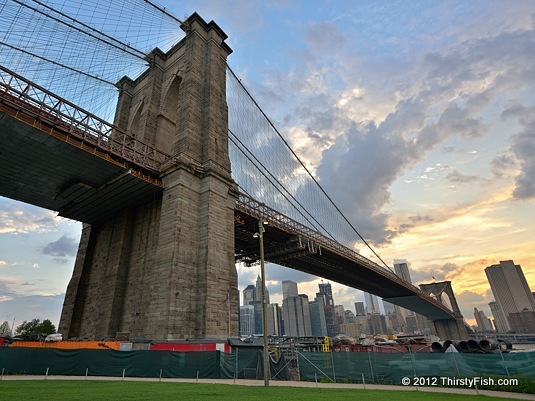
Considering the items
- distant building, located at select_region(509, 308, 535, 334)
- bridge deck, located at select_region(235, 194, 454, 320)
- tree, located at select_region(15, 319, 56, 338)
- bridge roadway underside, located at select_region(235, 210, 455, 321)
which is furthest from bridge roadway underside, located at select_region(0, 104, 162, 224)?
distant building, located at select_region(509, 308, 535, 334)

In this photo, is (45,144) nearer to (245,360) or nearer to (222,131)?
(222,131)

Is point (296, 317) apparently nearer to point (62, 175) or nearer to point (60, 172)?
point (62, 175)

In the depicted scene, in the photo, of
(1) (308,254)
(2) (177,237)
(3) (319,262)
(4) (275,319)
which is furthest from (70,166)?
(4) (275,319)

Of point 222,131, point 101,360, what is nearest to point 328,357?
point 101,360

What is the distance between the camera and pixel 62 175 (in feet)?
81.7

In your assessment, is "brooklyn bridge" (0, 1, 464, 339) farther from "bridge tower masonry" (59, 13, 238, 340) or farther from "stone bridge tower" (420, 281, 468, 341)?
"stone bridge tower" (420, 281, 468, 341)

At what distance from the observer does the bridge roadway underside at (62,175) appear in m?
20.2

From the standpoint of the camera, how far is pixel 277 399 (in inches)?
367

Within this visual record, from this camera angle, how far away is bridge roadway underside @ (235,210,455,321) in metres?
42.2

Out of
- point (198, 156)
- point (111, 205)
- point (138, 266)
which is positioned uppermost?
point (198, 156)

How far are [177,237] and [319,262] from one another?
39604mm

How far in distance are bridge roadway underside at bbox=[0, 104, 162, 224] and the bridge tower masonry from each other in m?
1.84

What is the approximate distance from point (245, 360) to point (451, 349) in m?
10.8

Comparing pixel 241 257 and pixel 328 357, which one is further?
pixel 241 257
